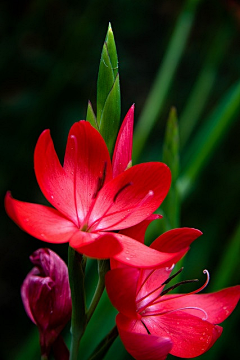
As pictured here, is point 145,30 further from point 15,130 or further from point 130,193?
point 130,193

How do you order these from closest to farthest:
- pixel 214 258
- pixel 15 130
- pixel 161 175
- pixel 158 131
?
pixel 161 175, pixel 214 258, pixel 15 130, pixel 158 131

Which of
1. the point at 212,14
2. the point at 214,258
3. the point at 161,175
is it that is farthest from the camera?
the point at 212,14

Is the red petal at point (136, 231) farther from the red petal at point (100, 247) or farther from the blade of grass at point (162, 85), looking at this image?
the blade of grass at point (162, 85)

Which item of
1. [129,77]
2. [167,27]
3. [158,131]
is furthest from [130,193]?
[167,27]

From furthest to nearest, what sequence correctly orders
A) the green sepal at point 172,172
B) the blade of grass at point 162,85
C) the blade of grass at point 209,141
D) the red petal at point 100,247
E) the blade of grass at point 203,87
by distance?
the blade of grass at point 203,87 < the blade of grass at point 162,85 < the blade of grass at point 209,141 < the green sepal at point 172,172 < the red petal at point 100,247

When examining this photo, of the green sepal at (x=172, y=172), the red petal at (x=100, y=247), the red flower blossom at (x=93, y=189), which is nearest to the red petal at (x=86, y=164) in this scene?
the red flower blossom at (x=93, y=189)

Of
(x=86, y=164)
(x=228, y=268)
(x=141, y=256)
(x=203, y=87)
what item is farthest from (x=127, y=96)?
(x=141, y=256)

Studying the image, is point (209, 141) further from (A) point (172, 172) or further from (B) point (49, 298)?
(B) point (49, 298)
